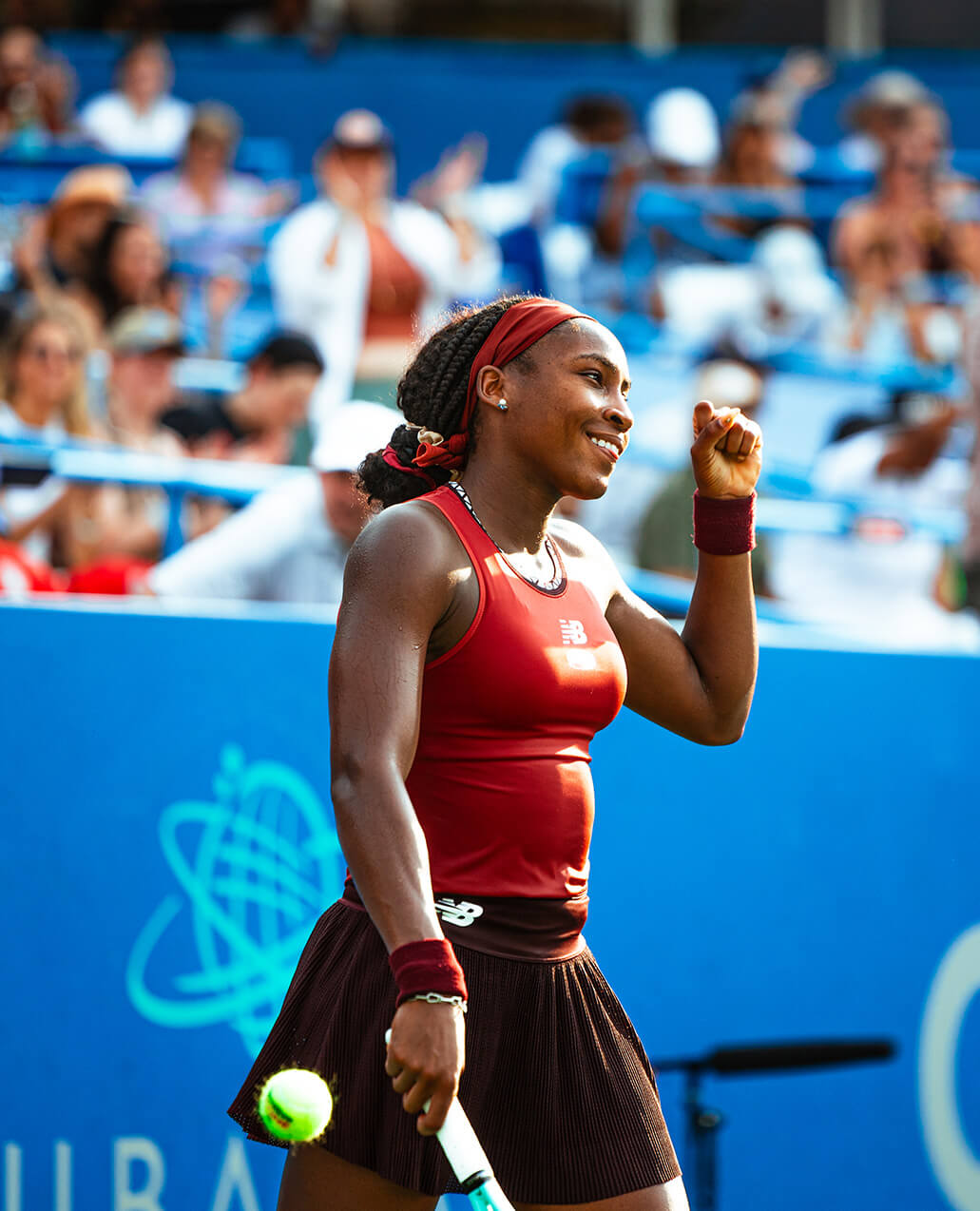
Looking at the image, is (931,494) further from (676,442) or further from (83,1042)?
(83,1042)

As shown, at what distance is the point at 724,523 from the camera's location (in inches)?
109

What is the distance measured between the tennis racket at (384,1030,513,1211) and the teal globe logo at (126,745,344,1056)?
148cm

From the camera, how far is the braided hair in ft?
8.54

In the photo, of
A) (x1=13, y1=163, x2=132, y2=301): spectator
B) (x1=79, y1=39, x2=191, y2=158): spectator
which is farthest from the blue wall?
(x1=79, y1=39, x2=191, y2=158): spectator

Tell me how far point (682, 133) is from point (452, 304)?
7.04 m

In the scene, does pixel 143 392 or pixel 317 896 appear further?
pixel 143 392

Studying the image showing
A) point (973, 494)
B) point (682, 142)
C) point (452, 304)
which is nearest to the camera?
point (452, 304)

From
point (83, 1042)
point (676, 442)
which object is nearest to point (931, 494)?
point (676, 442)

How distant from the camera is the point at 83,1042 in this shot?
357cm

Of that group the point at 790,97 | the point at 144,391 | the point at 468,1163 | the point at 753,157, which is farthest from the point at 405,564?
the point at 790,97

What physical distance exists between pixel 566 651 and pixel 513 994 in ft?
1.53

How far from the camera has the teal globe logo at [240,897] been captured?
3.59 m

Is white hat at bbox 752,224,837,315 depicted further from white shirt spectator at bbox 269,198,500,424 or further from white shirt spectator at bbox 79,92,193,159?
white shirt spectator at bbox 79,92,193,159

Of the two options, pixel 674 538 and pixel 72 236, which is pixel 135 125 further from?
pixel 674 538
